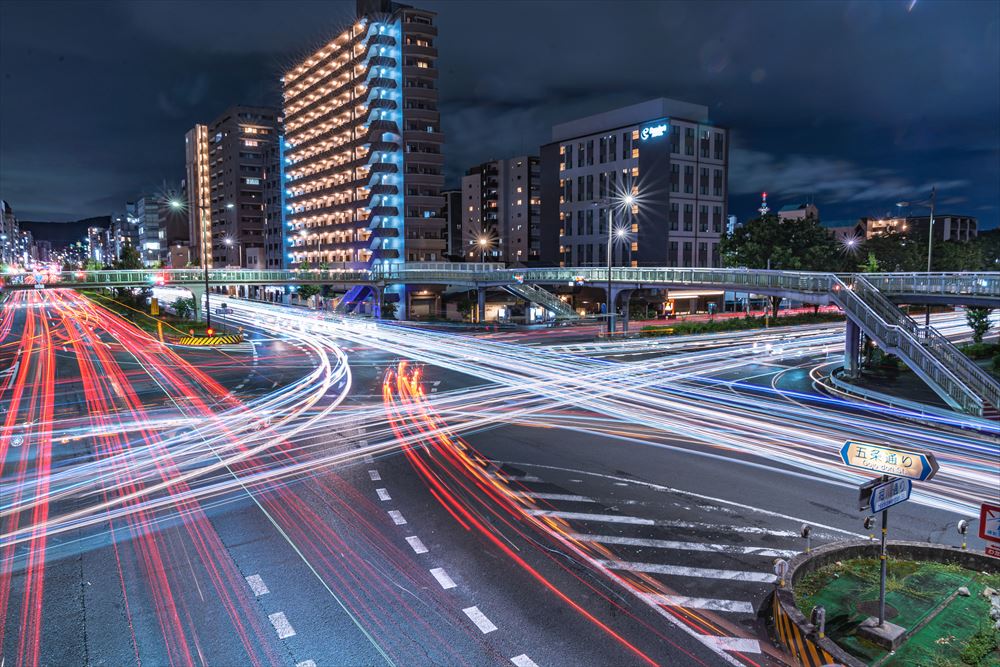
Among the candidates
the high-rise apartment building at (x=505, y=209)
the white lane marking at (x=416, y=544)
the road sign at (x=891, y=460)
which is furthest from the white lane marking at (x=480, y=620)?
the high-rise apartment building at (x=505, y=209)

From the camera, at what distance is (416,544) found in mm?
11117

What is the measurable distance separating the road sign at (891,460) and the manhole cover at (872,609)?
2381 mm

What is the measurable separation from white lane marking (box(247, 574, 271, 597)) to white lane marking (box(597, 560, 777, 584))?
5577 mm

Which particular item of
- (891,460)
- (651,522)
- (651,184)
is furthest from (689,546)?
(651,184)

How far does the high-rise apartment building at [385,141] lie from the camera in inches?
3420

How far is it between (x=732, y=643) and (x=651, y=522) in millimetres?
4042

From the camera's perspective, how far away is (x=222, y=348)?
42.8 m

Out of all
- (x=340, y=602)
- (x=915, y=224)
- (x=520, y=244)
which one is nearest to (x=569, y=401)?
(x=340, y=602)

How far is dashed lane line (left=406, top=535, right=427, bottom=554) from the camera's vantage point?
35.6ft

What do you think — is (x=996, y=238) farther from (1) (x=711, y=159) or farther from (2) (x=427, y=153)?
(2) (x=427, y=153)

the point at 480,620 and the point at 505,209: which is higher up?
the point at 505,209

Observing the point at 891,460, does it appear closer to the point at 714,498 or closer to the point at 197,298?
the point at 714,498

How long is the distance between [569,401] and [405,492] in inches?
449

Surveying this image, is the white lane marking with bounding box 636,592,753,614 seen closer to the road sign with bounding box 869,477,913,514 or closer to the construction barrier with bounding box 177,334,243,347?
the road sign with bounding box 869,477,913,514
